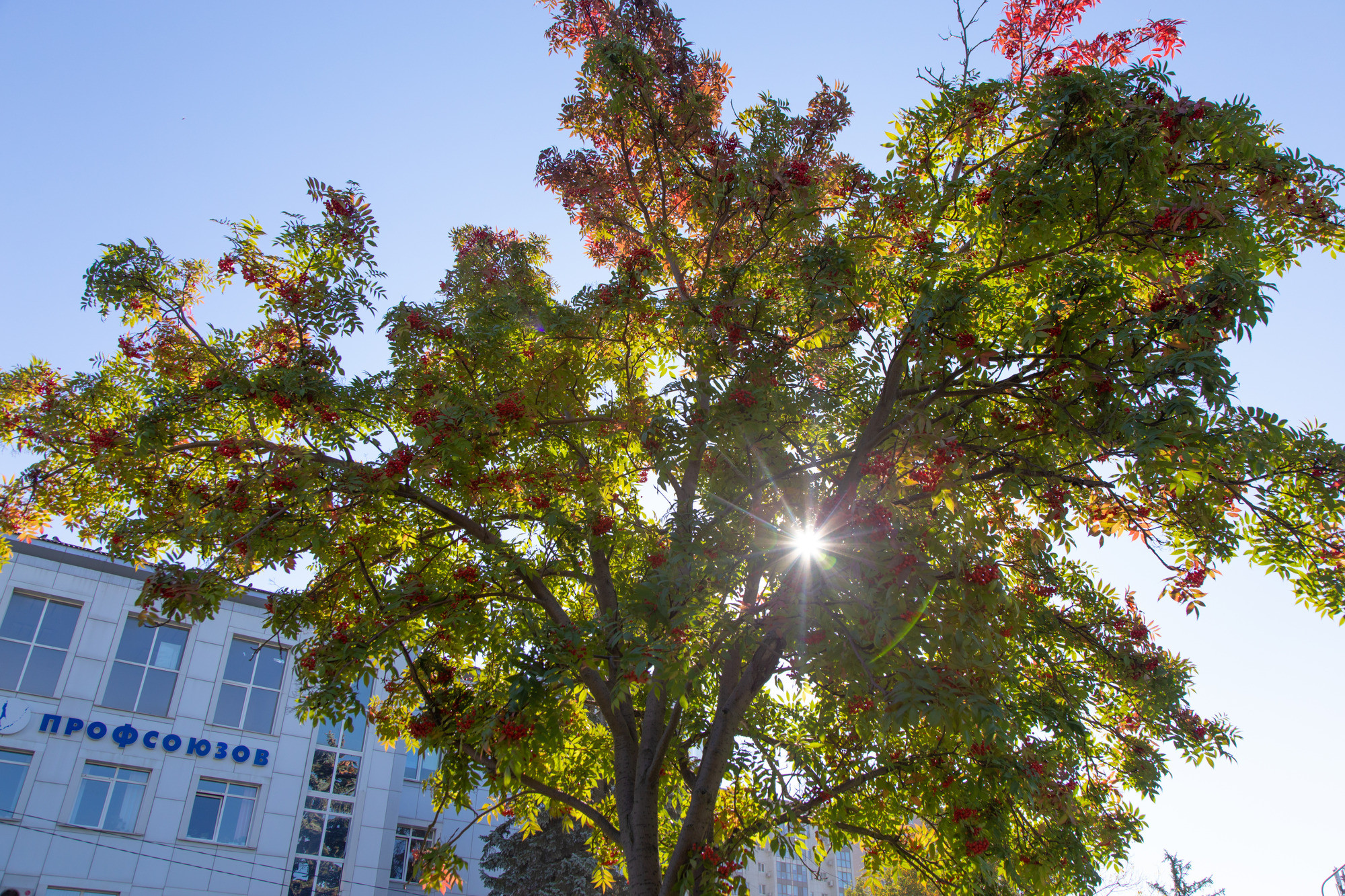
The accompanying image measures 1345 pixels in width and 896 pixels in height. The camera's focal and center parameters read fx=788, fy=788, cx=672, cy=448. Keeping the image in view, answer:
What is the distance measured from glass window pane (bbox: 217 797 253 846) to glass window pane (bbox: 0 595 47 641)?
6058 mm

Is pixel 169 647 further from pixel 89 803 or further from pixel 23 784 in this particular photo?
pixel 23 784

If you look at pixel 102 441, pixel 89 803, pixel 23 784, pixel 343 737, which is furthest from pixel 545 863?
pixel 102 441

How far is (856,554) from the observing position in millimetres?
5414

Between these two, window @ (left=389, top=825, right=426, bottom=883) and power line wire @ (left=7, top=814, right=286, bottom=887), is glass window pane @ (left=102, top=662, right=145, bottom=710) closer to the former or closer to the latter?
power line wire @ (left=7, top=814, right=286, bottom=887)

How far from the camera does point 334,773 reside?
21859 millimetres

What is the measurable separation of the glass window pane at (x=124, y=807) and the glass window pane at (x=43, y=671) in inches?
106

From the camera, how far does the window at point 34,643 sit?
58.5 ft

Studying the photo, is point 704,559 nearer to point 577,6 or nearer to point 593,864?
point 577,6

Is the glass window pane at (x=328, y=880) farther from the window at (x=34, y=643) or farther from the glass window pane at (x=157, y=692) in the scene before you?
the window at (x=34, y=643)

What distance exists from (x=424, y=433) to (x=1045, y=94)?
224 inches

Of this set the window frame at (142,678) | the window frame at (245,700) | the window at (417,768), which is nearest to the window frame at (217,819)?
the window frame at (245,700)

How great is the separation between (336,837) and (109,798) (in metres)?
5.71

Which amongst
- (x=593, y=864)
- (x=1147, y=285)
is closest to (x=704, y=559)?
(x=1147, y=285)

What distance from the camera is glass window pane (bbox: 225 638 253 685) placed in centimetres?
2061
